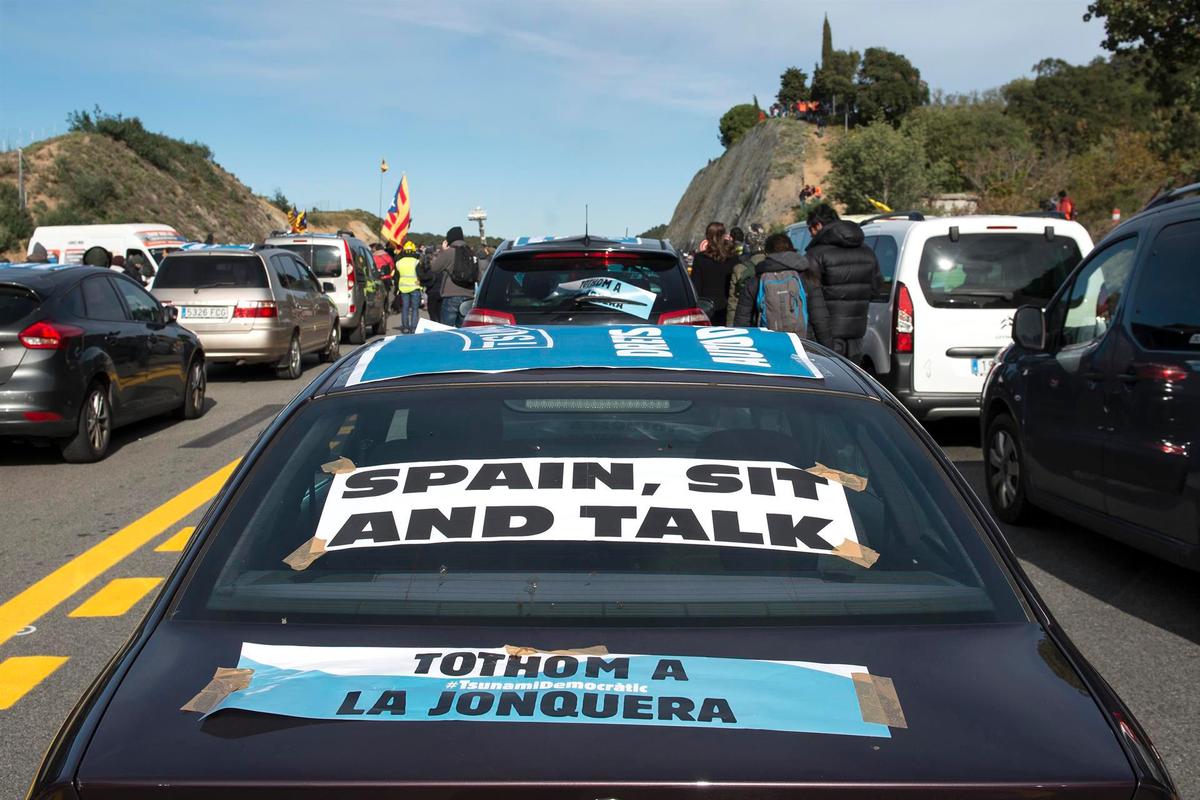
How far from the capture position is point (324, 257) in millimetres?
24125

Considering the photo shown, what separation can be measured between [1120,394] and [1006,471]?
71.0 inches

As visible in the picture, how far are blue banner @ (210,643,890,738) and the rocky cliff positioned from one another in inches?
3361

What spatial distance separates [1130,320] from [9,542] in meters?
6.44

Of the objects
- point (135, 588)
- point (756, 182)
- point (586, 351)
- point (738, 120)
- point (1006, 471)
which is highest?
point (738, 120)

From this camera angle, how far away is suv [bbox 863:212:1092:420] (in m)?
10.8

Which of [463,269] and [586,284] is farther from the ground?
[586,284]

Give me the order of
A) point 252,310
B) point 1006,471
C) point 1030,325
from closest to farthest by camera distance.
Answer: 1. point 1030,325
2. point 1006,471
3. point 252,310

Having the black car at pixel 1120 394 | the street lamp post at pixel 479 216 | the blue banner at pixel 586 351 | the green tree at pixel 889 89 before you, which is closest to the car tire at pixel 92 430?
the black car at pixel 1120 394

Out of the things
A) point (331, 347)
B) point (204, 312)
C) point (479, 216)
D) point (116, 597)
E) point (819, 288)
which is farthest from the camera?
point (479, 216)

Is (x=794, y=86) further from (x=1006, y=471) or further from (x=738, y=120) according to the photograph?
(x=1006, y=471)

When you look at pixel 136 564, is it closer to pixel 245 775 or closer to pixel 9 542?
pixel 9 542

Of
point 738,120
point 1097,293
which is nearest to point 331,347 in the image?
point 1097,293

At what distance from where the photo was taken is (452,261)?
16453 millimetres

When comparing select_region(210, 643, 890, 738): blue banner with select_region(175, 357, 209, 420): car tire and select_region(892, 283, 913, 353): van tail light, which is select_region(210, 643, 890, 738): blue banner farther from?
select_region(175, 357, 209, 420): car tire
